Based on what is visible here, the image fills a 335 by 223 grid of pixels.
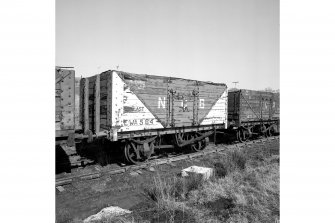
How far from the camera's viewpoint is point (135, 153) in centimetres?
870

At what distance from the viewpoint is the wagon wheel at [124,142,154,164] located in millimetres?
8406

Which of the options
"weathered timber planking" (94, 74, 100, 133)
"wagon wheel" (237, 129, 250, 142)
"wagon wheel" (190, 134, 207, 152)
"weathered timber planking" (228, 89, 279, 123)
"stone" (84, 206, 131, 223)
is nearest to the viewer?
"stone" (84, 206, 131, 223)

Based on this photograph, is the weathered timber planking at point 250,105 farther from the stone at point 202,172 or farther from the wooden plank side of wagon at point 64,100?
the wooden plank side of wagon at point 64,100

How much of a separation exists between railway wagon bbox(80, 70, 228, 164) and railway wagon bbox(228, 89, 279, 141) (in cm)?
A: 361

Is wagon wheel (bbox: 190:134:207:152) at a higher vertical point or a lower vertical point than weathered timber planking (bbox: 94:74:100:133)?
lower

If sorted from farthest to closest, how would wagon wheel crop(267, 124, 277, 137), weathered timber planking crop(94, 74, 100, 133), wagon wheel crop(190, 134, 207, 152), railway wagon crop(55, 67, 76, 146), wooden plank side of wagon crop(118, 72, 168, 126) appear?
wagon wheel crop(267, 124, 277, 137) < wagon wheel crop(190, 134, 207, 152) < weathered timber planking crop(94, 74, 100, 133) < wooden plank side of wagon crop(118, 72, 168, 126) < railway wagon crop(55, 67, 76, 146)

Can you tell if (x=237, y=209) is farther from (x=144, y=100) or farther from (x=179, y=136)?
(x=179, y=136)

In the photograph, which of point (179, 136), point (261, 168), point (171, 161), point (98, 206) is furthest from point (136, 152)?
point (261, 168)

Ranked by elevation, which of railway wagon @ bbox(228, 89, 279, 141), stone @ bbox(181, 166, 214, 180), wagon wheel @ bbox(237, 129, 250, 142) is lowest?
stone @ bbox(181, 166, 214, 180)

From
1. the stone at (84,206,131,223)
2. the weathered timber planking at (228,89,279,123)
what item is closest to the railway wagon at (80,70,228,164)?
the stone at (84,206,131,223)

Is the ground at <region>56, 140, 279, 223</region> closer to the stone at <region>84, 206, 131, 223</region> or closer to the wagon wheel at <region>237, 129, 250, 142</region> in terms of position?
the stone at <region>84, 206, 131, 223</region>

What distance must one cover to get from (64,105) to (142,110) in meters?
2.84

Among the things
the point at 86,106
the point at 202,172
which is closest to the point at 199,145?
the point at 202,172
